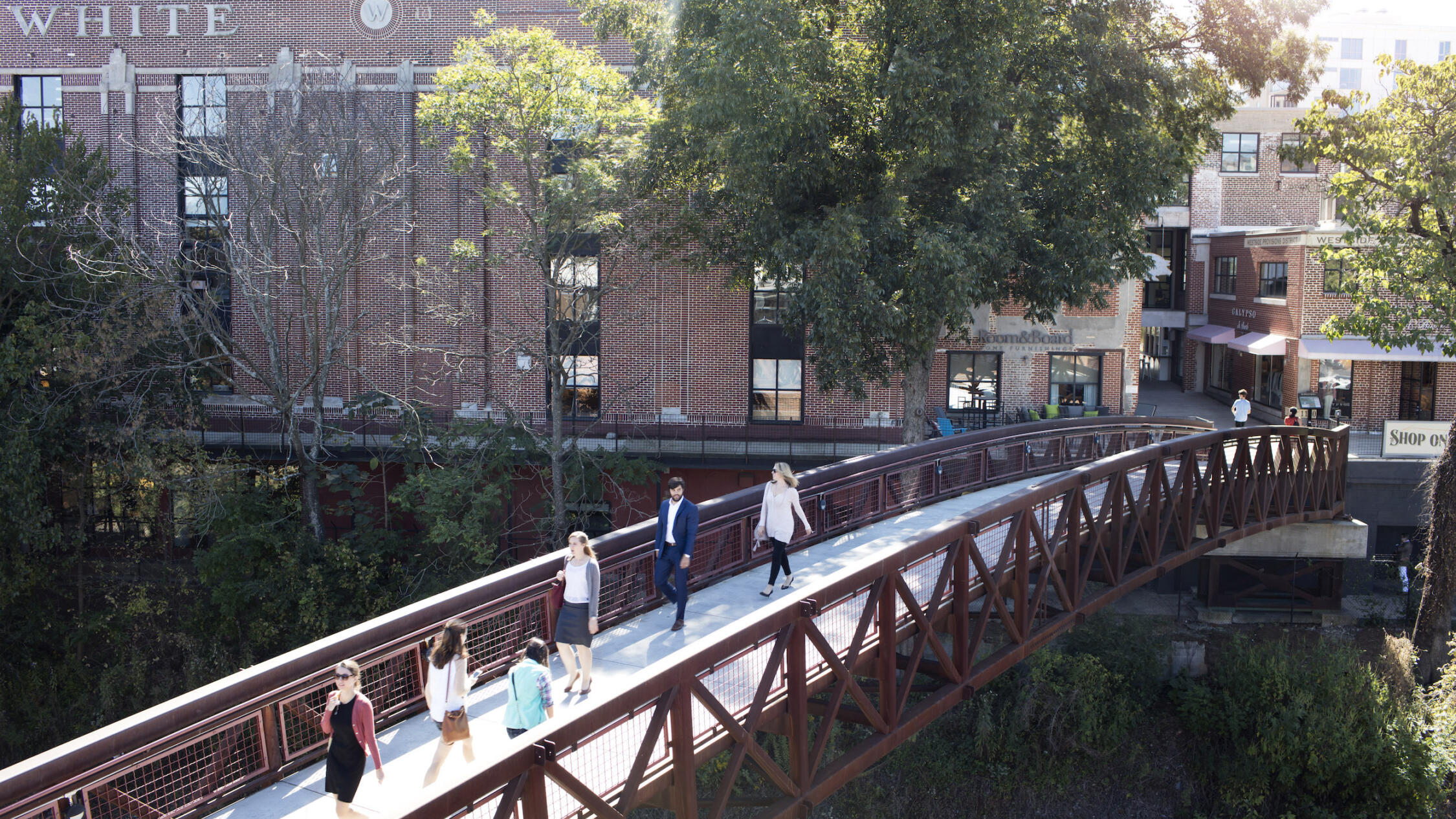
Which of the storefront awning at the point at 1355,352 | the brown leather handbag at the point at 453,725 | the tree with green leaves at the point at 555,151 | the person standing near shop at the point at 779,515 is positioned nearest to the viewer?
the brown leather handbag at the point at 453,725

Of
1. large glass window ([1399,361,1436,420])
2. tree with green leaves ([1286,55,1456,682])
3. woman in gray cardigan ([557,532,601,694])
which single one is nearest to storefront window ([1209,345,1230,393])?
large glass window ([1399,361,1436,420])

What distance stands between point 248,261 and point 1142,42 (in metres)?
19.6

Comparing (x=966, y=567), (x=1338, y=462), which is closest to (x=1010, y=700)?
(x=1338, y=462)

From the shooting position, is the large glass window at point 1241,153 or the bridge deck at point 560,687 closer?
the bridge deck at point 560,687

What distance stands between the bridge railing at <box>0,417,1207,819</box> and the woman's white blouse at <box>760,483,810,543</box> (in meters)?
0.77

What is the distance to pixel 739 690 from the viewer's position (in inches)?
322

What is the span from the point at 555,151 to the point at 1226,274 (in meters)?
27.0

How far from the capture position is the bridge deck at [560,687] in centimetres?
686

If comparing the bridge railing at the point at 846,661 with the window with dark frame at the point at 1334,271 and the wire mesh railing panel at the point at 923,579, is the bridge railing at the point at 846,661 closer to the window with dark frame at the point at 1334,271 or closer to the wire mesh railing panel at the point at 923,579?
the wire mesh railing panel at the point at 923,579

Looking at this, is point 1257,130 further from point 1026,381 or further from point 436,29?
point 436,29

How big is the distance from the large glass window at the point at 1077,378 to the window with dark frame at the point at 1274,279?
25.5ft

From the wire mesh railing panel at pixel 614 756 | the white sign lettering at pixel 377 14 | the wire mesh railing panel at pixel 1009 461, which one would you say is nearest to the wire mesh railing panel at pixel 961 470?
the wire mesh railing panel at pixel 1009 461

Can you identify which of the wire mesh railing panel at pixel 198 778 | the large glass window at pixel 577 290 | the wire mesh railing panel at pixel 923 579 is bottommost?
the wire mesh railing panel at pixel 198 778

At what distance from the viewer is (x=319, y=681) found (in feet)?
24.5
